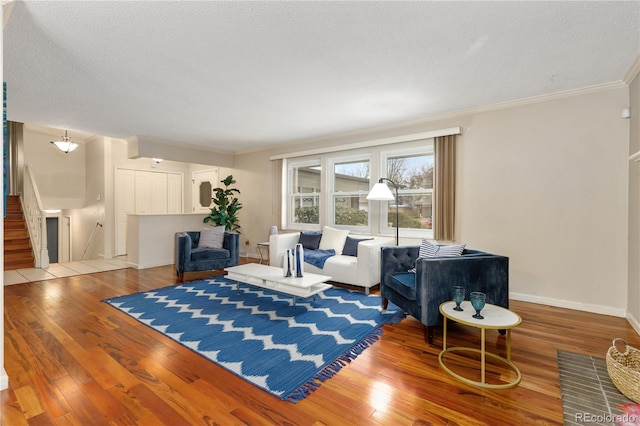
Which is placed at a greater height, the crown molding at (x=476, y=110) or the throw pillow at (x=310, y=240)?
the crown molding at (x=476, y=110)

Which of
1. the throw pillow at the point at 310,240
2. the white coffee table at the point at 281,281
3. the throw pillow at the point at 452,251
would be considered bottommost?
the white coffee table at the point at 281,281

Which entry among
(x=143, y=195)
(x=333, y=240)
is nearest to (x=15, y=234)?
(x=143, y=195)

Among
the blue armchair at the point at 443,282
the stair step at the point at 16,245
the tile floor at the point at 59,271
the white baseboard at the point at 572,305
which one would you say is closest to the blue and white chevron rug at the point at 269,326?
the blue armchair at the point at 443,282

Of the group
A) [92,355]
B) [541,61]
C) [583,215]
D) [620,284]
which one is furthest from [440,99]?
[92,355]

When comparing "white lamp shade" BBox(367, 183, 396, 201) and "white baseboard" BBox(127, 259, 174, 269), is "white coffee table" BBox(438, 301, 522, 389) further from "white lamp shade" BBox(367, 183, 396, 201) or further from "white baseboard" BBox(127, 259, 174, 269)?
"white baseboard" BBox(127, 259, 174, 269)

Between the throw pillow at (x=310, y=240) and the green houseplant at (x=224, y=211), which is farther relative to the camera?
the green houseplant at (x=224, y=211)

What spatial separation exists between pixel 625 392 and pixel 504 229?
2.21 metres

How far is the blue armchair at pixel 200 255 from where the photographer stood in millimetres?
4695

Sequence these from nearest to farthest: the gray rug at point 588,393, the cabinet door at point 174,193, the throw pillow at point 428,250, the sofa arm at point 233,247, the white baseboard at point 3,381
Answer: the gray rug at point 588,393 → the white baseboard at point 3,381 → the throw pillow at point 428,250 → the sofa arm at point 233,247 → the cabinet door at point 174,193

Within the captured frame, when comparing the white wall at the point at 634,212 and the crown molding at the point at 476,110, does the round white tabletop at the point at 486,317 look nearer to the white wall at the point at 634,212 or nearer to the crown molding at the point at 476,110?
the white wall at the point at 634,212

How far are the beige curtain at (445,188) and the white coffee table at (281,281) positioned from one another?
1.78m

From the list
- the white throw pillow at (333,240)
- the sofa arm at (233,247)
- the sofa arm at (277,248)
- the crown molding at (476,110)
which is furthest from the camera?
the sofa arm at (233,247)

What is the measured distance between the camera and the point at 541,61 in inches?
107

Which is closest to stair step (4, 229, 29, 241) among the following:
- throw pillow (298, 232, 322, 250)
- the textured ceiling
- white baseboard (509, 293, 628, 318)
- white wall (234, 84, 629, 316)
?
the textured ceiling
